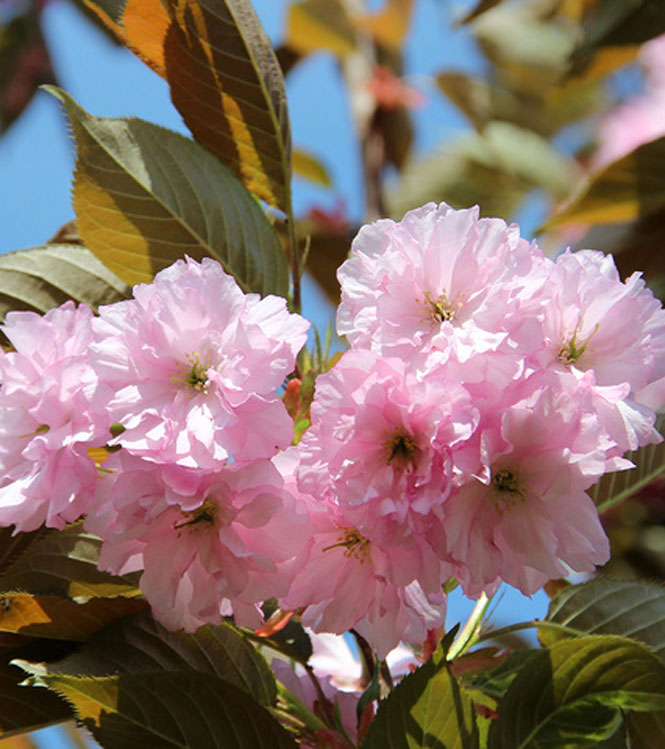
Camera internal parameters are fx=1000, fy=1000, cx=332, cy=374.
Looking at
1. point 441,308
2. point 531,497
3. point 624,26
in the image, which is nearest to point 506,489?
point 531,497

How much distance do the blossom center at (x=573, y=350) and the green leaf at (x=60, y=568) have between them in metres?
0.34

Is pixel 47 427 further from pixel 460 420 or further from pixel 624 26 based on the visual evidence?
pixel 624 26

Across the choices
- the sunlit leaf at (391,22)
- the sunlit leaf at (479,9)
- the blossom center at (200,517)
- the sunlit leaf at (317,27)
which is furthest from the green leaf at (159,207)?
the sunlit leaf at (391,22)

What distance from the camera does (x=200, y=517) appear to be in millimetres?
616

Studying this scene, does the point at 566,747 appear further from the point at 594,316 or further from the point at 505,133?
the point at 505,133

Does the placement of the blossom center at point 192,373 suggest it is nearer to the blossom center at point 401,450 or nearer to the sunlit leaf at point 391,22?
the blossom center at point 401,450

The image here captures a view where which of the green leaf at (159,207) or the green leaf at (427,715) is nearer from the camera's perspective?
the green leaf at (427,715)

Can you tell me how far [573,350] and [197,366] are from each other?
0.24 metres

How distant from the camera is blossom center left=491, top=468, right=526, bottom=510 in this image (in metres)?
0.61

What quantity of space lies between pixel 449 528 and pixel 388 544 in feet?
0.12

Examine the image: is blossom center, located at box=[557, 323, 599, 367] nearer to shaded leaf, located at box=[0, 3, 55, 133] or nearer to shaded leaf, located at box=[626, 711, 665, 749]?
shaded leaf, located at box=[626, 711, 665, 749]

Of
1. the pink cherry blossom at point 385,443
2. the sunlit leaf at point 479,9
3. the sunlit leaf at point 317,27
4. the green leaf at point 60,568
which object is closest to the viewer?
the pink cherry blossom at point 385,443

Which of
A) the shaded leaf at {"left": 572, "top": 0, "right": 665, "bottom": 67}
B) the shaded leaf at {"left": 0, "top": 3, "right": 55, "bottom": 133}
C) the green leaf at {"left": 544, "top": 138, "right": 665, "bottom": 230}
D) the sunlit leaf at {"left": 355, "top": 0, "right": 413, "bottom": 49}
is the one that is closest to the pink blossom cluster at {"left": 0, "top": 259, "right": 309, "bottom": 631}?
the green leaf at {"left": 544, "top": 138, "right": 665, "bottom": 230}

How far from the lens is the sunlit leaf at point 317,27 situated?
100 inches
